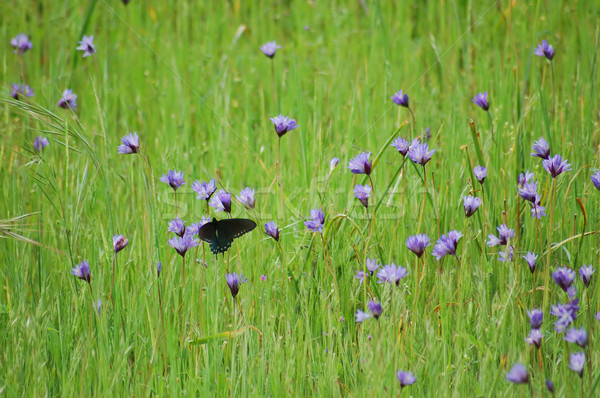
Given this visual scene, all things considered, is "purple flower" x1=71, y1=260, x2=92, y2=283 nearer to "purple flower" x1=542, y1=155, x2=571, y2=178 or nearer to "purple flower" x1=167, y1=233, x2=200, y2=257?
"purple flower" x1=167, y1=233, x2=200, y2=257

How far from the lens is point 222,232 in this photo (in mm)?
1897

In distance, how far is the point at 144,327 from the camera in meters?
1.96

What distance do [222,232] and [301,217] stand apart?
49 cm

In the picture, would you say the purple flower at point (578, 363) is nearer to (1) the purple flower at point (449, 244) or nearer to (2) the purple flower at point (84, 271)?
(1) the purple flower at point (449, 244)

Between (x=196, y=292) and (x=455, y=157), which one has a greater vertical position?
(x=455, y=157)

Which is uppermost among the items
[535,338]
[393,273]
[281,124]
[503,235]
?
[281,124]

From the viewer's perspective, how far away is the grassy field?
5.64 ft

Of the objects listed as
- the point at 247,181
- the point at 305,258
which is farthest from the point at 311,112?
the point at 305,258

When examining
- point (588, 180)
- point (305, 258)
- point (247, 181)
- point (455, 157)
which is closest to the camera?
point (305, 258)

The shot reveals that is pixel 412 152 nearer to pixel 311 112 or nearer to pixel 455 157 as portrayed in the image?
pixel 455 157

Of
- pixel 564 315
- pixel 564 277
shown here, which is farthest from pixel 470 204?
pixel 564 315

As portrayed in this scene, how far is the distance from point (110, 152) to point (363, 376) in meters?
1.76

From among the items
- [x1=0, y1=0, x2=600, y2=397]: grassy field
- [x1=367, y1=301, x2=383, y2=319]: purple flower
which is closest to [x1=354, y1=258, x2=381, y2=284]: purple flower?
[x1=0, y1=0, x2=600, y2=397]: grassy field

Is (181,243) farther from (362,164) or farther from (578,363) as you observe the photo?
(578,363)
